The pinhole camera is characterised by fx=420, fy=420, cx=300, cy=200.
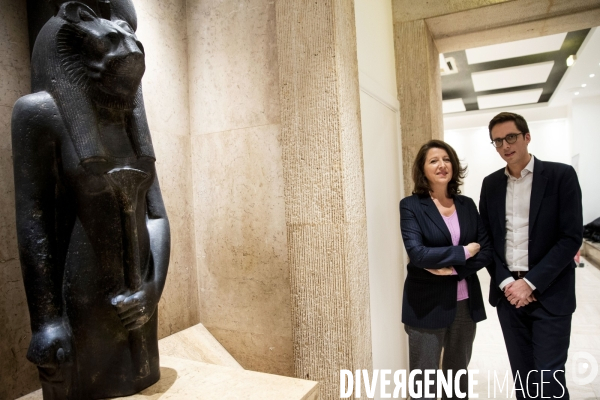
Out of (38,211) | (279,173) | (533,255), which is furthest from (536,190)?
(38,211)

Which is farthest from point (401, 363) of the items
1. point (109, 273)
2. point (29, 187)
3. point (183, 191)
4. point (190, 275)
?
point (29, 187)

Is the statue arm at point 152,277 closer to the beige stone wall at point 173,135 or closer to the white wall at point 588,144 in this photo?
the beige stone wall at point 173,135

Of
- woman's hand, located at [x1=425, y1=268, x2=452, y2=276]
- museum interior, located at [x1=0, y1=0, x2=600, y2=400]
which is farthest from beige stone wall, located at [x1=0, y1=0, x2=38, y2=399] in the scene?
woman's hand, located at [x1=425, y1=268, x2=452, y2=276]

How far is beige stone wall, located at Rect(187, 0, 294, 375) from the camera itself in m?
2.62

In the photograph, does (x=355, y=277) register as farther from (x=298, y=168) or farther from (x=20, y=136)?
(x=20, y=136)

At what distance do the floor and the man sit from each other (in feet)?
3.48

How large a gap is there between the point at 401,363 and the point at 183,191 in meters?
2.23

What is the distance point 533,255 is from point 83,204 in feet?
7.58

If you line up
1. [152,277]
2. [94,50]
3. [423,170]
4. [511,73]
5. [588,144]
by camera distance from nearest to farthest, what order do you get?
[94,50], [152,277], [423,170], [511,73], [588,144]

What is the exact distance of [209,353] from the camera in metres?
2.66

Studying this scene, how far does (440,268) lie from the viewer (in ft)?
7.84

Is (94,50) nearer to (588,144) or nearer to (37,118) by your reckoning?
(37,118)

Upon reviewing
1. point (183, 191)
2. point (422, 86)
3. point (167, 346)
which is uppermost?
point (422, 86)

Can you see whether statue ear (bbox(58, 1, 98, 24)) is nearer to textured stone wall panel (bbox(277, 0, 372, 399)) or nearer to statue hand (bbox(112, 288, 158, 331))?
statue hand (bbox(112, 288, 158, 331))
